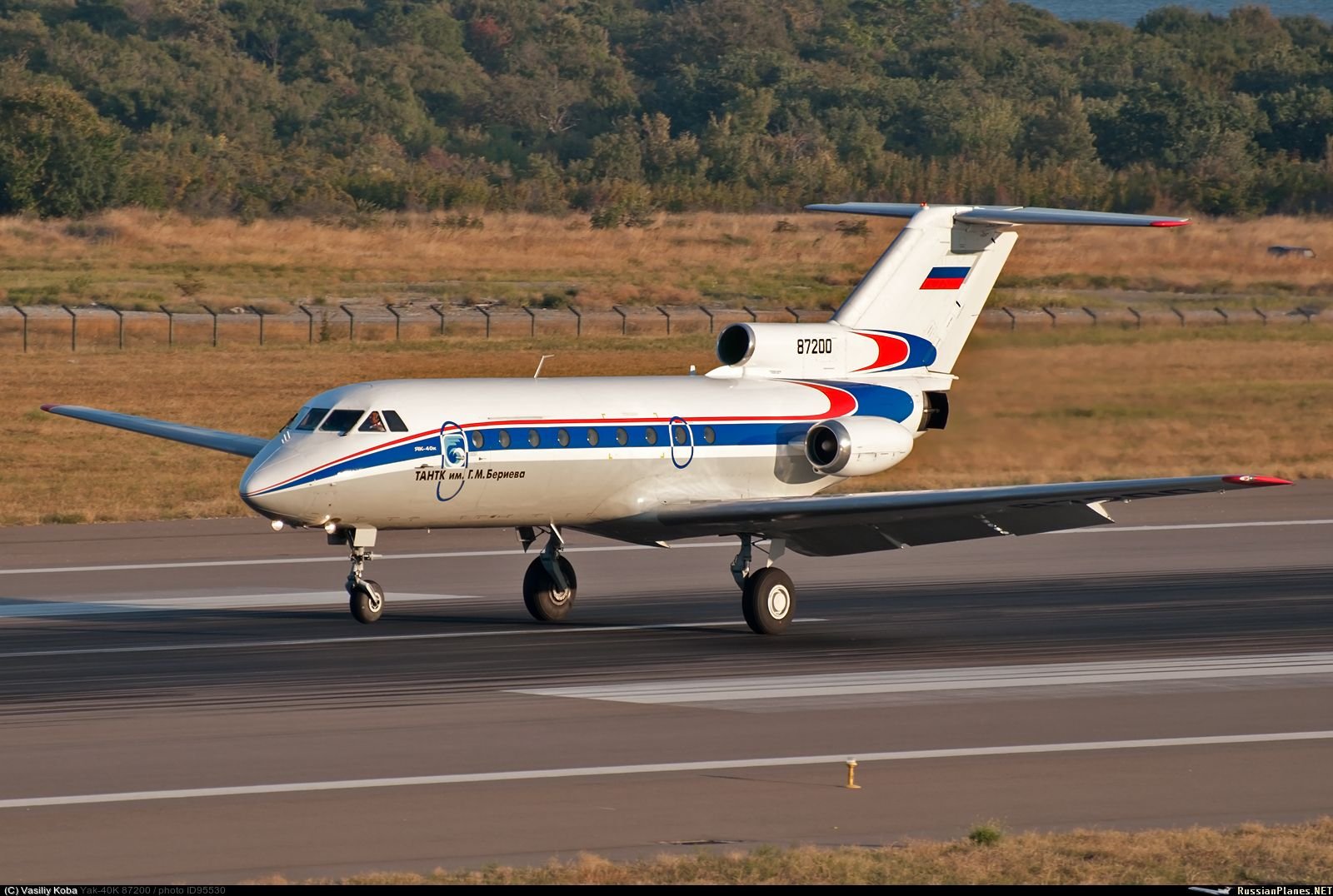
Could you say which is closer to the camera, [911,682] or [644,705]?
[644,705]

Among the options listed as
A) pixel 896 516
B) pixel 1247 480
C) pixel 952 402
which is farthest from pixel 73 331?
pixel 1247 480

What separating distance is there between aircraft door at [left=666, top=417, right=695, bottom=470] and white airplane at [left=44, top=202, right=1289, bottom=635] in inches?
0.8

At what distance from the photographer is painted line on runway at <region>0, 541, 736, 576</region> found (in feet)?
100

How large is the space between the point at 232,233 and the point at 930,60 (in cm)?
7045

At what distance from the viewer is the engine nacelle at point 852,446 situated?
25.1 metres

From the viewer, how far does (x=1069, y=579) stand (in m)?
29.5

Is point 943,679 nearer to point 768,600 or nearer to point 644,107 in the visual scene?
point 768,600

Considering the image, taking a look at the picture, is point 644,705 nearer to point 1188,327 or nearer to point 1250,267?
point 1188,327

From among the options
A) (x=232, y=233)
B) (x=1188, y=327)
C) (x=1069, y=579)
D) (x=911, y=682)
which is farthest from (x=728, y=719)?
(x=232, y=233)

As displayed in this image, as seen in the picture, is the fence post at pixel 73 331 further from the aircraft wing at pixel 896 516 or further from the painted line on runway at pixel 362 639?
the aircraft wing at pixel 896 516

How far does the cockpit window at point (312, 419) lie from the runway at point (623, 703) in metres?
2.52

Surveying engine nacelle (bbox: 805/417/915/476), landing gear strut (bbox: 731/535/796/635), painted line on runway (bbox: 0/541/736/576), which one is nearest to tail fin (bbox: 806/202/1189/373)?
engine nacelle (bbox: 805/417/915/476)

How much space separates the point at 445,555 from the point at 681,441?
856cm

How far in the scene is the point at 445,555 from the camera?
3244 centimetres
